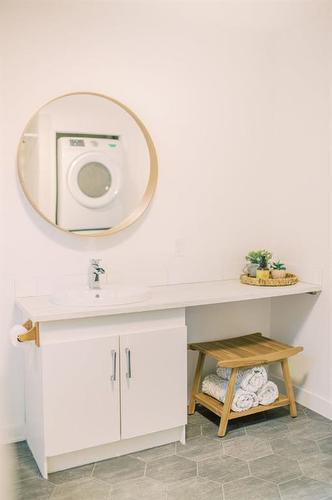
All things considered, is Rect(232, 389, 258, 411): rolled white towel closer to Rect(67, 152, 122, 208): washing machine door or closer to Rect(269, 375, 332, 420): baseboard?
Rect(269, 375, 332, 420): baseboard

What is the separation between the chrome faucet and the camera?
2541 mm

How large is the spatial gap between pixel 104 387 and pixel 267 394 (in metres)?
0.92

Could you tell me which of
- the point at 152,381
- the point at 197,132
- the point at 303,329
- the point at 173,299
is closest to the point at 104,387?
the point at 152,381

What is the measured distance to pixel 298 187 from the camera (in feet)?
Answer: 9.75

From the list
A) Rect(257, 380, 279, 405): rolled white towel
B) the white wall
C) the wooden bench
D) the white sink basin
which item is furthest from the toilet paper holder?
Rect(257, 380, 279, 405): rolled white towel

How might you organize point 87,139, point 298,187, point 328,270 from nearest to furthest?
point 87,139 → point 328,270 → point 298,187

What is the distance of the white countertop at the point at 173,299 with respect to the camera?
2.19m

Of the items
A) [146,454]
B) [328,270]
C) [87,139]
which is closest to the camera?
[146,454]

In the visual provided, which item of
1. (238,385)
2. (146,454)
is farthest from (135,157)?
(146,454)

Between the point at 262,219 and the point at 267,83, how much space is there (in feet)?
2.69

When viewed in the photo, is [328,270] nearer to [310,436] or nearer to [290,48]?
[310,436]

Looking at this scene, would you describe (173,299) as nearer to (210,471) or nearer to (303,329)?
(210,471)

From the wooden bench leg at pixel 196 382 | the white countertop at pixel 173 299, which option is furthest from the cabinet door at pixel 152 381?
the wooden bench leg at pixel 196 382

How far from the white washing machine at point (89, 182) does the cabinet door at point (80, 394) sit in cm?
66
